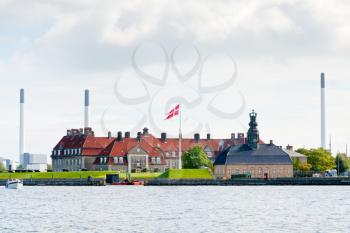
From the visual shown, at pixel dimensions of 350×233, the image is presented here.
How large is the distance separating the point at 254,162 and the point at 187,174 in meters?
20.8

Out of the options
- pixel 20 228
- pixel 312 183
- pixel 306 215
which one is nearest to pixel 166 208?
pixel 306 215

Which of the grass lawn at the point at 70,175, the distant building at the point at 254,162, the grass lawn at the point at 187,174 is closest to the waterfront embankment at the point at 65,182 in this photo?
the grass lawn at the point at 70,175

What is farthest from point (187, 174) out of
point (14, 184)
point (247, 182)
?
point (14, 184)

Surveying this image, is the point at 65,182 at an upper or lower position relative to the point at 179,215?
upper

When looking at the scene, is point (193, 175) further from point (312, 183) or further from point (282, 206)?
point (282, 206)

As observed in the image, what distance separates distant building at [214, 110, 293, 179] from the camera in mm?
193250

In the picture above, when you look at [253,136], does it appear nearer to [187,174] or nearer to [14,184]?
[187,174]

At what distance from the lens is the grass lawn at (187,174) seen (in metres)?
175

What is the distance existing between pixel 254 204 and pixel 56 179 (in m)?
90.7

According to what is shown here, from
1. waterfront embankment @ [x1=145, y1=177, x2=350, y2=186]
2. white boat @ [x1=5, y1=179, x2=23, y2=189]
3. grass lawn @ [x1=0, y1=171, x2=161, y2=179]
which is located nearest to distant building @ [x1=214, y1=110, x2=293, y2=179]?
grass lawn @ [x1=0, y1=171, x2=161, y2=179]

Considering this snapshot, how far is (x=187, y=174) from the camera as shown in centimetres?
17788

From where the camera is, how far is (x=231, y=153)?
194 m

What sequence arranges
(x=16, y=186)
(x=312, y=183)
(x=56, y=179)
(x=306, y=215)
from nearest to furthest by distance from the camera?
(x=306, y=215)
(x=16, y=186)
(x=312, y=183)
(x=56, y=179)

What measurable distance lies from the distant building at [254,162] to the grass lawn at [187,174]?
725cm
